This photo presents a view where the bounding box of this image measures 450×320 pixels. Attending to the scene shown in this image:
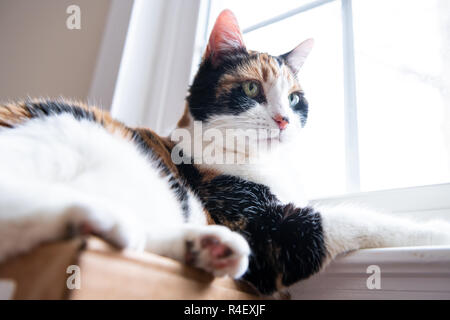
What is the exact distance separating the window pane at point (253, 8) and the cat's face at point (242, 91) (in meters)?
0.49

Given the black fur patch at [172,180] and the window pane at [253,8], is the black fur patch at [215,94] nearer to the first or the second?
the black fur patch at [172,180]

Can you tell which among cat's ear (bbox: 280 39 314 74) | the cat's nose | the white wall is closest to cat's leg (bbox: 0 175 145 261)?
the cat's nose

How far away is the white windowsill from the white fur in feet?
0.92

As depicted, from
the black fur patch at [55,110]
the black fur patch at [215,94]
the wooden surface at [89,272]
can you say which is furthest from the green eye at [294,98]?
the wooden surface at [89,272]

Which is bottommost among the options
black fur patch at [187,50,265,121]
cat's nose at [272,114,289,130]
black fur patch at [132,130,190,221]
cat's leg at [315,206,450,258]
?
cat's leg at [315,206,450,258]

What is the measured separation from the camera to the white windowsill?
23.1 inches

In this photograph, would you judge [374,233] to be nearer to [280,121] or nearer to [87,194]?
→ [280,121]

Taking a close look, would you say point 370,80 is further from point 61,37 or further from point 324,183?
point 61,37

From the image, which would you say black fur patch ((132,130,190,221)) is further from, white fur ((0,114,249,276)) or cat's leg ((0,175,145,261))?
cat's leg ((0,175,145,261))

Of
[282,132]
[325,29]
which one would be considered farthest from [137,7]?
[282,132]

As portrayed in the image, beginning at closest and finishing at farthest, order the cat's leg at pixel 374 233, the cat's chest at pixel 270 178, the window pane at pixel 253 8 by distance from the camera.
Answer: the cat's leg at pixel 374 233
the cat's chest at pixel 270 178
the window pane at pixel 253 8

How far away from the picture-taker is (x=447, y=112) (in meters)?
0.98

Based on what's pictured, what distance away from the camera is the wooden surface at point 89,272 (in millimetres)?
333

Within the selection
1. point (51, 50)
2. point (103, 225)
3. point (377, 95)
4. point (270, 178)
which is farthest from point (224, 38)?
point (51, 50)
